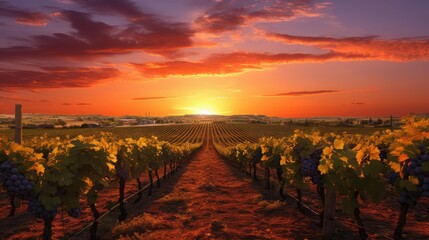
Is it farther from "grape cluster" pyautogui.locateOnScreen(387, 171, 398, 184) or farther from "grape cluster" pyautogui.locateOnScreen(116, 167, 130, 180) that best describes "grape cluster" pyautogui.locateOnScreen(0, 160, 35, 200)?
"grape cluster" pyautogui.locateOnScreen(387, 171, 398, 184)

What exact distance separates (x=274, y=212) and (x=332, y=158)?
585 centimetres

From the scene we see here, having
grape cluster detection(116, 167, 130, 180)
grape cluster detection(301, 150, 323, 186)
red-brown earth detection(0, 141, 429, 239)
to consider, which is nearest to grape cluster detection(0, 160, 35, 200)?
red-brown earth detection(0, 141, 429, 239)

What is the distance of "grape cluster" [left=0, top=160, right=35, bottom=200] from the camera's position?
667 cm

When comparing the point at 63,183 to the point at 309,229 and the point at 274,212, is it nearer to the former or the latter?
the point at 309,229

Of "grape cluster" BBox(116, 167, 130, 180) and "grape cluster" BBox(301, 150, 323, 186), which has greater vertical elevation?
"grape cluster" BBox(301, 150, 323, 186)

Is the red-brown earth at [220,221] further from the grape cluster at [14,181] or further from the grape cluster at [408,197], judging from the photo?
the grape cluster at [14,181]

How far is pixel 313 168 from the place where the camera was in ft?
29.9

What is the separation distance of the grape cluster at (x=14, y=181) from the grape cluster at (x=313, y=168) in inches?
258

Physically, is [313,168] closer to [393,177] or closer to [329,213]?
[329,213]

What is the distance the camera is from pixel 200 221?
11273 millimetres

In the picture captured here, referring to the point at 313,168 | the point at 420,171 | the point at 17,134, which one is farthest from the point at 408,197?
the point at 17,134

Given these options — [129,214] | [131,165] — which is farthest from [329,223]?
[131,165]

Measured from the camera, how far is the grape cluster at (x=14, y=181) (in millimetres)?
6668

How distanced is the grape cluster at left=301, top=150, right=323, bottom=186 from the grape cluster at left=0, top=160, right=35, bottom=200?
6.56m
